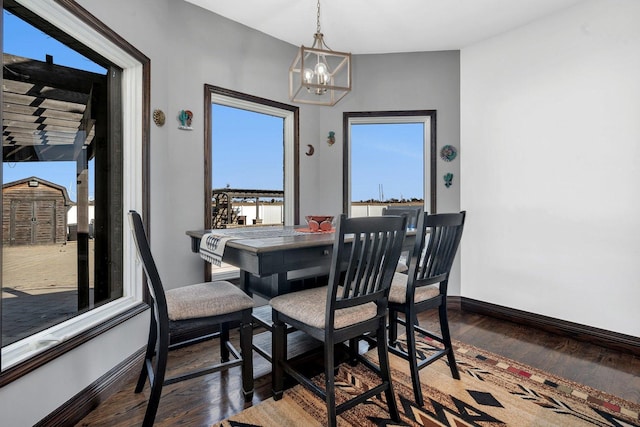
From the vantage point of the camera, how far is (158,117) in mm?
2443

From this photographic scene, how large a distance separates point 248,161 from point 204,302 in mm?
1886

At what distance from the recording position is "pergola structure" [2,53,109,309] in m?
1.49

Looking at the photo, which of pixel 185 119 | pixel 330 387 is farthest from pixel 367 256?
pixel 185 119

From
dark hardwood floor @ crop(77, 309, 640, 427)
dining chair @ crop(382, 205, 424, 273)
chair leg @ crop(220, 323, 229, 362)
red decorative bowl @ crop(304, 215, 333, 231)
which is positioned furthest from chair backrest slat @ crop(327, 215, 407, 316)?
dining chair @ crop(382, 205, 424, 273)

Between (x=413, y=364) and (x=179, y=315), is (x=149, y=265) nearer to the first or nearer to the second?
(x=179, y=315)

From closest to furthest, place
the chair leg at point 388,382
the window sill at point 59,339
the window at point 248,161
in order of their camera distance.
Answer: the window sill at point 59,339 → the chair leg at point 388,382 → the window at point 248,161

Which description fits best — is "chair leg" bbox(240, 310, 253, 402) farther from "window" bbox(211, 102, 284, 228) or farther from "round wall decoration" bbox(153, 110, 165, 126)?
"round wall decoration" bbox(153, 110, 165, 126)

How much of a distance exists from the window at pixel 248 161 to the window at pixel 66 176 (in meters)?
0.71

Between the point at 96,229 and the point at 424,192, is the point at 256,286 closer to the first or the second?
the point at 96,229

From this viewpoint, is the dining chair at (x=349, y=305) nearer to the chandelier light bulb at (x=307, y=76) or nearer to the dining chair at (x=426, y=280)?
the dining chair at (x=426, y=280)

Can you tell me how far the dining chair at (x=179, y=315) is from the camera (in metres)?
1.54

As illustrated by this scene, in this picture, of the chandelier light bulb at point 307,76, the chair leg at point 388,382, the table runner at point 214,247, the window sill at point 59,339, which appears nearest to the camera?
the window sill at point 59,339

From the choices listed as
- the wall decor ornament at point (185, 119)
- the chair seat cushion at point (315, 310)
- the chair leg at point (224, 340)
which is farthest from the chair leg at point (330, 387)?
the wall decor ornament at point (185, 119)

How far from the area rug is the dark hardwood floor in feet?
0.42
